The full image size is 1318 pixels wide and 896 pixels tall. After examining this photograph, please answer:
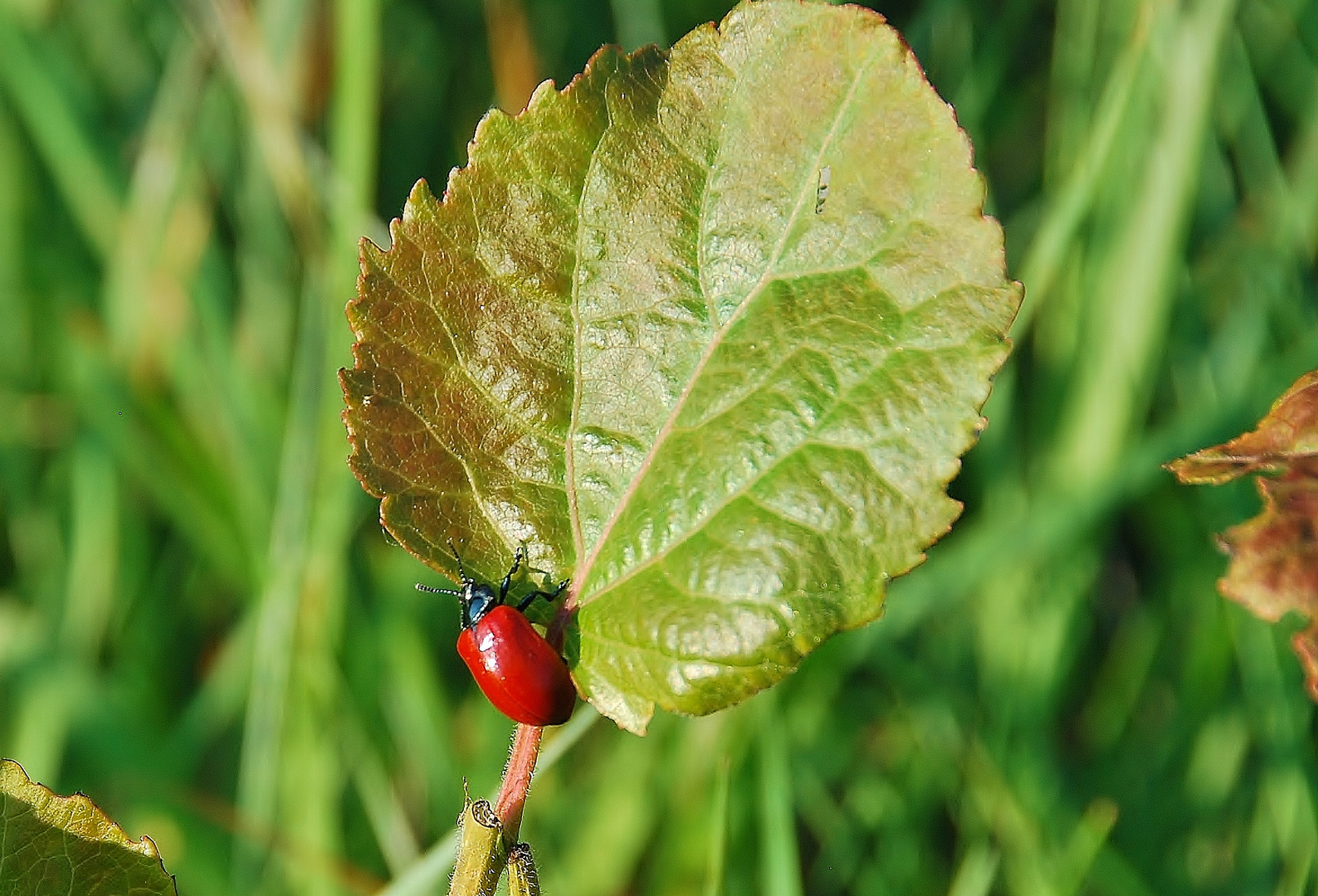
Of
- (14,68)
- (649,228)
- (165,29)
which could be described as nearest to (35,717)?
(14,68)

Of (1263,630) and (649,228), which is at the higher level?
(649,228)

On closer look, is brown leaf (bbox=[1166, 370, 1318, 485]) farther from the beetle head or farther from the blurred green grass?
the blurred green grass

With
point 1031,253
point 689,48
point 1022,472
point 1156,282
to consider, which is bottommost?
point 1022,472

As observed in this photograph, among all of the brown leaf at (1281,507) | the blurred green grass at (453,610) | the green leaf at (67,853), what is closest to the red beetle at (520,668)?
the green leaf at (67,853)

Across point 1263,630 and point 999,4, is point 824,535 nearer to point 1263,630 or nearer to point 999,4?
point 1263,630

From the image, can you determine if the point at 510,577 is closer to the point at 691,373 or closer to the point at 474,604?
the point at 691,373

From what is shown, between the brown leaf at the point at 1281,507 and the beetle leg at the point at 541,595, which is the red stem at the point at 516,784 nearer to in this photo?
the beetle leg at the point at 541,595

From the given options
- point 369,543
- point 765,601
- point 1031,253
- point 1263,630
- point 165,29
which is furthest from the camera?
point 165,29
